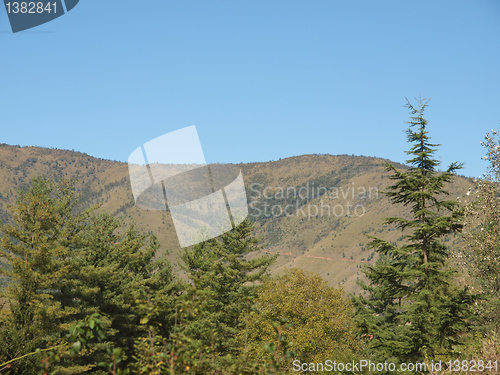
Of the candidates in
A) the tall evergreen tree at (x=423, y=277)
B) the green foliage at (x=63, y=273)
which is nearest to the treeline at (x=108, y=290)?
the green foliage at (x=63, y=273)

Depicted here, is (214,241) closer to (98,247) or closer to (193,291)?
(98,247)

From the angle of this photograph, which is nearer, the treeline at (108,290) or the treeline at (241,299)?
the treeline at (241,299)

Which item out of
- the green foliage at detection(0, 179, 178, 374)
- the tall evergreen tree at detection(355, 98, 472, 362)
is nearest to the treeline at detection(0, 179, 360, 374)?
the green foliage at detection(0, 179, 178, 374)

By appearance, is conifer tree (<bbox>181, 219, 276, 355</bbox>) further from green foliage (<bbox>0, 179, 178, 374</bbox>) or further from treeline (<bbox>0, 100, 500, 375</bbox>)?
green foliage (<bbox>0, 179, 178, 374</bbox>)

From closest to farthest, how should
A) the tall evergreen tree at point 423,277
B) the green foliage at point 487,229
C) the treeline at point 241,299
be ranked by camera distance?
1. the treeline at point 241,299
2. the tall evergreen tree at point 423,277
3. the green foliage at point 487,229

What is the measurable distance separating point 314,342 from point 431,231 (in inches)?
752

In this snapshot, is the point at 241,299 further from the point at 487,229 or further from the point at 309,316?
the point at 309,316

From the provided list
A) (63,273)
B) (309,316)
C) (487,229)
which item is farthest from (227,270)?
(487,229)

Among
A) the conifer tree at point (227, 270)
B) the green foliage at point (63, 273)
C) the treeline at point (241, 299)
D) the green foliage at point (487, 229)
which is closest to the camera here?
the treeline at point (241, 299)

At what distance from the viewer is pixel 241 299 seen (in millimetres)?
5531

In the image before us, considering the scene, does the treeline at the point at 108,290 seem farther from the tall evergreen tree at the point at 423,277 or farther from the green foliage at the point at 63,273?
the tall evergreen tree at the point at 423,277

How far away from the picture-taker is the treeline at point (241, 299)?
556 cm

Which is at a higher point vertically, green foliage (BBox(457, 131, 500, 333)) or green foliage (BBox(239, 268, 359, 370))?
green foliage (BBox(457, 131, 500, 333))

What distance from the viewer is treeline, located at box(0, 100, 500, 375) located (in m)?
5.56
